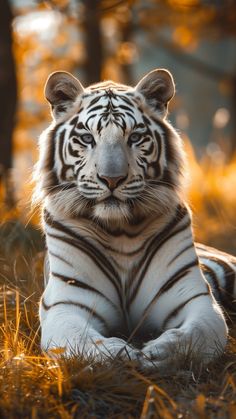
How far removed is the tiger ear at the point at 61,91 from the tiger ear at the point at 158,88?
1.18ft

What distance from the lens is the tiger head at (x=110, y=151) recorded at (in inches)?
155

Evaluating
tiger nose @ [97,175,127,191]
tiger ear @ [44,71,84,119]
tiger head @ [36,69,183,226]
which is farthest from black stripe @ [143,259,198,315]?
tiger ear @ [44,71,84,119]

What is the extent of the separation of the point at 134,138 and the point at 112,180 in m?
0.41

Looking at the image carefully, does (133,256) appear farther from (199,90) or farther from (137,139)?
(199,90)

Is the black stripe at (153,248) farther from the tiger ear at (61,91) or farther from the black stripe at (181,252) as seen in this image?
the tiger ear at (61,91)

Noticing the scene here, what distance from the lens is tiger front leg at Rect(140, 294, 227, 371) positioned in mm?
3603

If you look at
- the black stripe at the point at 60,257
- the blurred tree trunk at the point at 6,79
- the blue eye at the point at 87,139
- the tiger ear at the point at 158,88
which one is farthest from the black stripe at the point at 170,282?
the blurred tree trunk at the point at 6,79

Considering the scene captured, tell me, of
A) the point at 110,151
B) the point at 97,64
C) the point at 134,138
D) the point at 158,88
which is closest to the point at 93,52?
the point at 97,64

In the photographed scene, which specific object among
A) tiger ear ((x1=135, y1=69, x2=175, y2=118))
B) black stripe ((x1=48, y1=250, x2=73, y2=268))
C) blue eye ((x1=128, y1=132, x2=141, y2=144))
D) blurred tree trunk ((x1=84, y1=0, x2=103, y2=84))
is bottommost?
black stripe ((x1=48, y1=250, x2=73, y2=268))

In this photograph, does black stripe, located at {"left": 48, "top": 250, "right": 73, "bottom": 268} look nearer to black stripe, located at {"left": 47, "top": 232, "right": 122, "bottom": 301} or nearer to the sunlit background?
black stripe, located at {"left": 47, "top": 232, "right": 122, "bottom": 301}

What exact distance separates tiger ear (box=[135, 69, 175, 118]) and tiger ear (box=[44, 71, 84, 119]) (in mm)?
358

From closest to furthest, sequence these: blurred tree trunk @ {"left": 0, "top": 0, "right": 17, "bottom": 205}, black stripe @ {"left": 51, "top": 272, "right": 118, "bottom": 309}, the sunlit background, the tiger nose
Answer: the tiger nose, black stripe @ {"left": 51, "top": 272, "right": 118, "bottom": 309}, the sunlit background, blurred tree trunk @ {"left": 0, "top": 0, "right": 17, "bottom": 205}

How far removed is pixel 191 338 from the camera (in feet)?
12.3

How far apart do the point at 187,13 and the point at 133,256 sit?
34.5 ft
